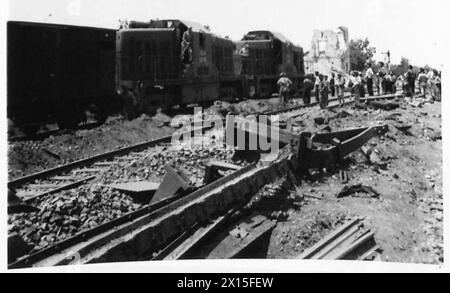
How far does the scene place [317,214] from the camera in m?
5.80

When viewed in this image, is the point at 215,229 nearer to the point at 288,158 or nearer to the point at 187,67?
the point at 288,158

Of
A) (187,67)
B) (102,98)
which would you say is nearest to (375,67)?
(187,67)

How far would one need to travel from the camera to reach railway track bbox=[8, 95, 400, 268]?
421cm

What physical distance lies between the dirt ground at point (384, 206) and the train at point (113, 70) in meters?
6.44

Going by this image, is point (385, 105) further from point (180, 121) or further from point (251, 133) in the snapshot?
point (251, 133)

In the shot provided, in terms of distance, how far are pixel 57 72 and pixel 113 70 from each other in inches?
90.8

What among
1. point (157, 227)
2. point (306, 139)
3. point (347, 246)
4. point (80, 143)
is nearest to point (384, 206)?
point (347, 246)

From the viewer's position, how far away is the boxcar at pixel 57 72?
9469mm

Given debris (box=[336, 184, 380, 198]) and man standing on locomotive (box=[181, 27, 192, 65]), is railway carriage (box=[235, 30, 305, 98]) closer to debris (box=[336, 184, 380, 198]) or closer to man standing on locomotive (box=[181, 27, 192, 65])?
man standing on locomotive (box=[181, 27, 192, 65])

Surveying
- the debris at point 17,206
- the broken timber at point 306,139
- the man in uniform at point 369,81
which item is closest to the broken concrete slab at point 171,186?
the debris at point 17,206

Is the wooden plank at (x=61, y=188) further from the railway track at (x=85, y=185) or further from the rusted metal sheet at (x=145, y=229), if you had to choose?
the rusted metal sheet at (x=145, y=229)

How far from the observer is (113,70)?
496 inches

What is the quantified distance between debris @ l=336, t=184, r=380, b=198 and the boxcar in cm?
699

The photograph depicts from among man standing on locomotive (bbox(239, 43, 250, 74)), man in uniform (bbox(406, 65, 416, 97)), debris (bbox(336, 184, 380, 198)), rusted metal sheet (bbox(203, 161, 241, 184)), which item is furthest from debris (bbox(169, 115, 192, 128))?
man in uniform (bbox(406, 65, 416, 97))
